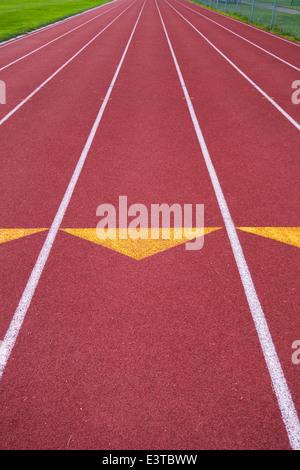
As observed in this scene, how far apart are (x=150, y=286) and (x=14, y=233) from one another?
210cm

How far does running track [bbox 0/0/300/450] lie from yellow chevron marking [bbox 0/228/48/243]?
25 millimetres

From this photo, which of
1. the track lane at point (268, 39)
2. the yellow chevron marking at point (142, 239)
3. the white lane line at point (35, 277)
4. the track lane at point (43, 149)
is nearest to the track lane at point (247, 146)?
the yellow chevron marking at point (142, 239)

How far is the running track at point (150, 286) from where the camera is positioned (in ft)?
8.54

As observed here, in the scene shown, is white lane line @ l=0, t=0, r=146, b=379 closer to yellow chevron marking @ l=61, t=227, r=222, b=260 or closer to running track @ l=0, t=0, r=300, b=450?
running track @ l=0, t=0, r=300, b=450

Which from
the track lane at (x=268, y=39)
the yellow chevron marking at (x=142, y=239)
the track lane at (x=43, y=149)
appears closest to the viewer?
the yellow chevron marking at (x=142, y=239)

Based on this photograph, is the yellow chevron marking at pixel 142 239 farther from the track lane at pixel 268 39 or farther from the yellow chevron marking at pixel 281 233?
the track lane at pixel 268 39

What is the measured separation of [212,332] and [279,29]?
73.7 feet

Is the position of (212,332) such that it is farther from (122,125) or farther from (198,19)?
(198,19)

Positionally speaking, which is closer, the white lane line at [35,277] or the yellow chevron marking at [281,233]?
the white lane line at [35,277]

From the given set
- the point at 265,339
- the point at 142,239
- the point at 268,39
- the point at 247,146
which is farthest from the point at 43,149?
the point at 268,39

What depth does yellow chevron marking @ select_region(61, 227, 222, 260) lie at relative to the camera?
425 cm

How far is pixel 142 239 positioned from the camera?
4457 mm

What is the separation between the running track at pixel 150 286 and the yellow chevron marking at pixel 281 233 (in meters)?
0.03
